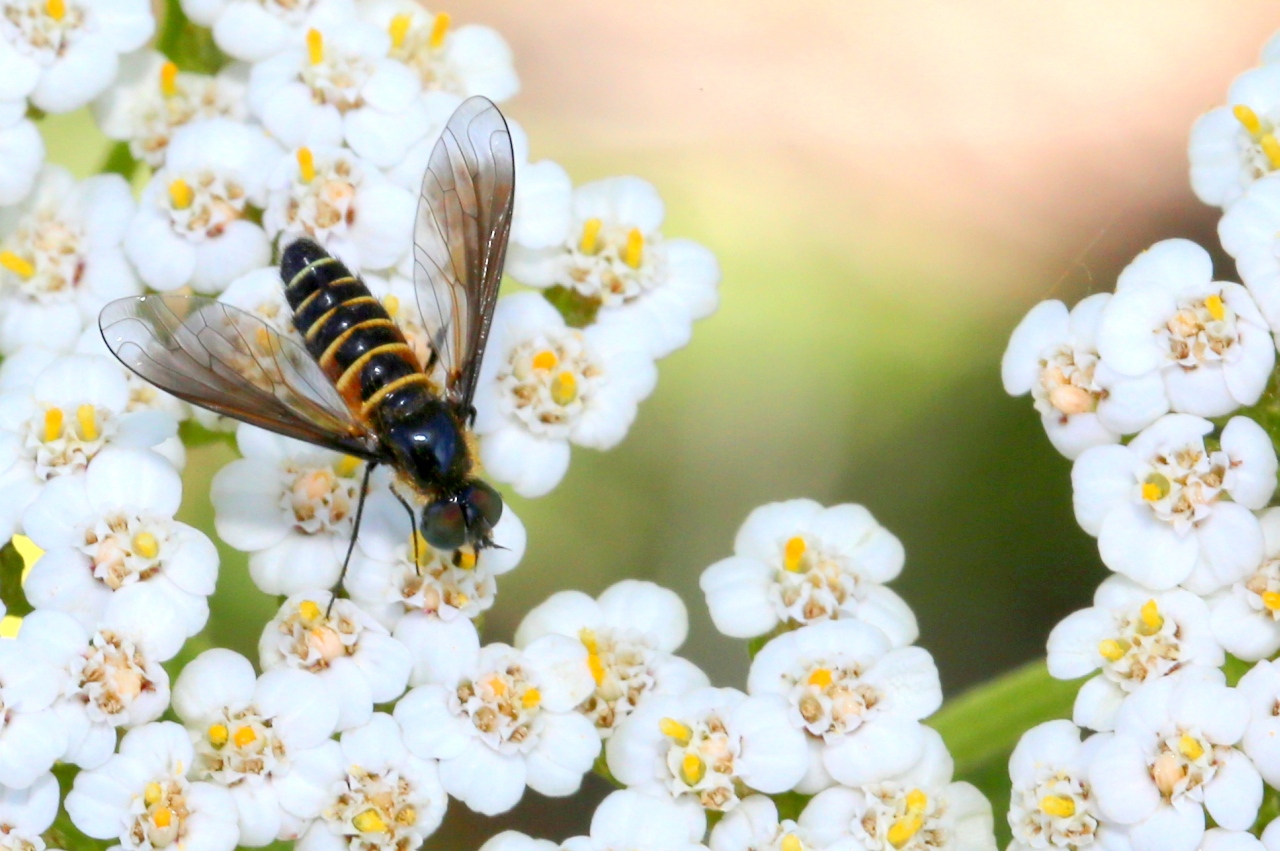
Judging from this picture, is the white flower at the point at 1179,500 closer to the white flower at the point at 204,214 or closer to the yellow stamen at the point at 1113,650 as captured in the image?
the yellow stamen at the point at 1113,650

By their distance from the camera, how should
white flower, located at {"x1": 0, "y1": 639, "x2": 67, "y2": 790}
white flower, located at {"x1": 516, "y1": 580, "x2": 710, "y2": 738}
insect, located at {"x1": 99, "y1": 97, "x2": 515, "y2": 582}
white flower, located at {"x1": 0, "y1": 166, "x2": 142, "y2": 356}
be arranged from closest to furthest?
white flower, located at {"x1": 0, "y1": 639, "x2": 67, "y2": 790}
insect, located at {"x1": 99, "y1": 97, "x2": 515, "y2": 582}
white flower, located at {"x1": 516, "y1": 580, "x2": 710, "y2": 738}
white flower, located at {"x1": 0, "y1": 166, "x2": 142, "y2": 356}

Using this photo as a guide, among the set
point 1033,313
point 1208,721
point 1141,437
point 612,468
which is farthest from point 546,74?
point 1208,721

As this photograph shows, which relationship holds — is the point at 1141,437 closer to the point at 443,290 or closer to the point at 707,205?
the point at 443,290

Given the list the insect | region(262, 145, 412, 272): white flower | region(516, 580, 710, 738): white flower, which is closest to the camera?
the insect

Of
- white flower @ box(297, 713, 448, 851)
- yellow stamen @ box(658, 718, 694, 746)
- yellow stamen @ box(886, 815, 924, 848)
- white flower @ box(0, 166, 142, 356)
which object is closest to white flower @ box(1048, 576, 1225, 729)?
yellow stamen @ box(886, 815, 924, 848)

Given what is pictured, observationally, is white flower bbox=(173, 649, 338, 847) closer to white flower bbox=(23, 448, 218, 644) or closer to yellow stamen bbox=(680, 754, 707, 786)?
white flower bbox=(23, 448, 218, 644)

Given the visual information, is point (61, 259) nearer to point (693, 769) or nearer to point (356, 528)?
point (356, 528)

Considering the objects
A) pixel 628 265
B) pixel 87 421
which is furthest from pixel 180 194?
pixel 628 265
